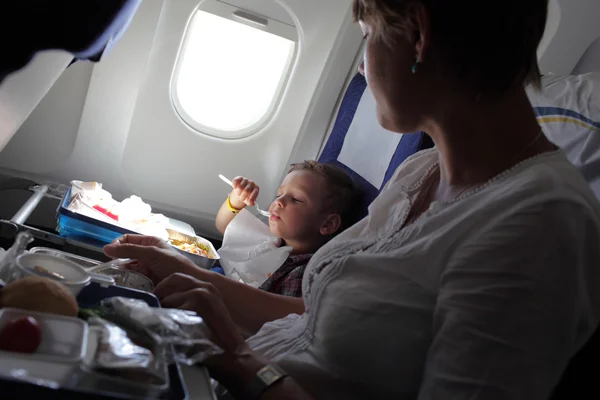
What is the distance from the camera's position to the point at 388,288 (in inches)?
40.3

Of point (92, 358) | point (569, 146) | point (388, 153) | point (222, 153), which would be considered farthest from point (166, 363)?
point (222, 153)

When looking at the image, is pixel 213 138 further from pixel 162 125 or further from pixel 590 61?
pixel 590 61

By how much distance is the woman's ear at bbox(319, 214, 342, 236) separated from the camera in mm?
2273

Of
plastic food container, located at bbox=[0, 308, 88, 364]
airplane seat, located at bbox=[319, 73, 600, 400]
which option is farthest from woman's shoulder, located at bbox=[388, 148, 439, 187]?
plastic food container, located at bbox=[0, 308, 88, 364]

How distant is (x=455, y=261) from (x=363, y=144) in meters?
1.35

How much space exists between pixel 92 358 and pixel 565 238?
680 mm

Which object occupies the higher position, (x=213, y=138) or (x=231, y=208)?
(x=213, y=138)

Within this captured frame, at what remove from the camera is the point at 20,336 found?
2.25 feet

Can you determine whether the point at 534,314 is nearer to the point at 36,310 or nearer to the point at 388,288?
the point at 388,288

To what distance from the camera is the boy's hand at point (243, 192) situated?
252cm

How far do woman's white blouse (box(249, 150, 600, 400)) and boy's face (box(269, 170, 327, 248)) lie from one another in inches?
43.5

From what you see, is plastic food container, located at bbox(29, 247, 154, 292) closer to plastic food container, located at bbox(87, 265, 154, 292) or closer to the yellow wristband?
plastic food container, located at bbox(87, 265, 154, 292)

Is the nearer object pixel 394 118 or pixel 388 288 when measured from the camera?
pixel 388 288

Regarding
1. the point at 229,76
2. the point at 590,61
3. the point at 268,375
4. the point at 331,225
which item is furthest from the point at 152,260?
the point at 590,61
